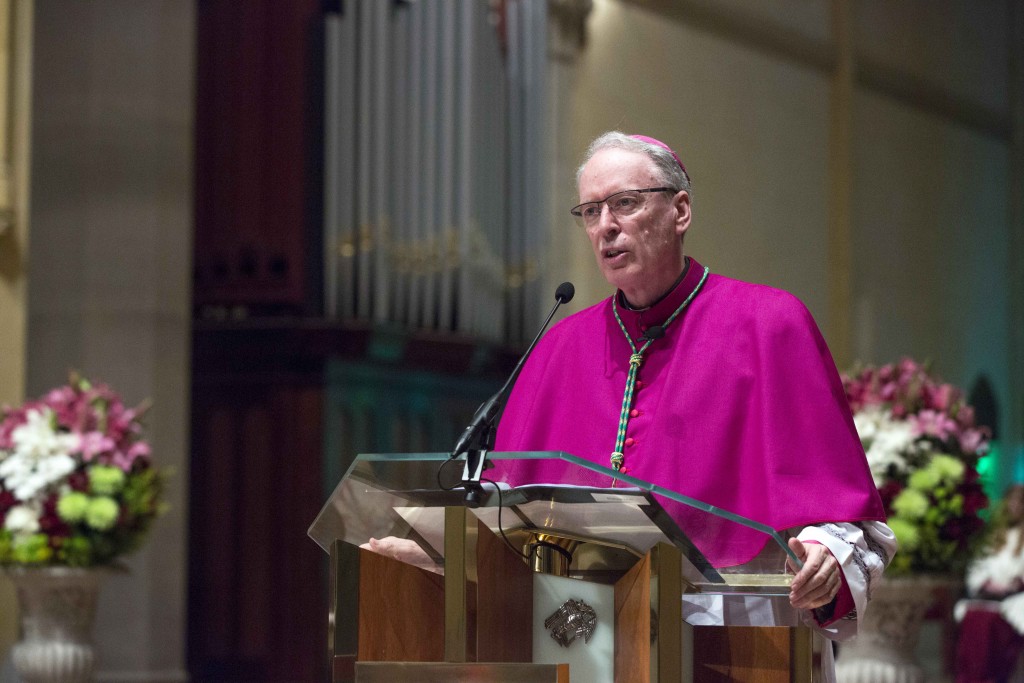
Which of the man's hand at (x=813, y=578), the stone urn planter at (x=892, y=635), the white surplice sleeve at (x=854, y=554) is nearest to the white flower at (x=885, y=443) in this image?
the stone urn planter at (x=892, y=635)

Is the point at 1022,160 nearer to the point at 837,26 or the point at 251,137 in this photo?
the point at 837,26

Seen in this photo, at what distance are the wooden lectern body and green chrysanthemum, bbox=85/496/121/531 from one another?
296cm

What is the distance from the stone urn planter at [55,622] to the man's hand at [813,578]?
11.5 ft

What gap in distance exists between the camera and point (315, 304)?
712 cm

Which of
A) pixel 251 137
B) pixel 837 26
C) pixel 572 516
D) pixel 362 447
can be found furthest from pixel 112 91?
pixel 572 516

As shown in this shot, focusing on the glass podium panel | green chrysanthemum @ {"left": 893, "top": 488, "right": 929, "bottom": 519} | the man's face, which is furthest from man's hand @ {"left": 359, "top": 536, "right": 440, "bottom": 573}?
green chrysanthemum @ {"left": 893, "top": 488, "right": 929, "bottom": 519}

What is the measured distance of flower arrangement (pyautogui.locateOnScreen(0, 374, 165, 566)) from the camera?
500 cm

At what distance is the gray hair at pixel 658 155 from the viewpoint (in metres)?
2.70

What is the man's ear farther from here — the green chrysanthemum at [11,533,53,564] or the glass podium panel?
the green chrysanthemum at [11,533,53,564]

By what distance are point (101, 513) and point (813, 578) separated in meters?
3.41

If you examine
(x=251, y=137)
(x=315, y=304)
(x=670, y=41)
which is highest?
(x=670, y=41)

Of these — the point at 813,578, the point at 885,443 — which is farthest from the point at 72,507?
the point at 813,578

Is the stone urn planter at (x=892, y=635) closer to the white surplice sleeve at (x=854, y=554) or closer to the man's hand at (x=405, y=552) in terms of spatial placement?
the white surplice sleeve at (x=854, y=554)

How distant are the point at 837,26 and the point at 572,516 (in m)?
7.88
